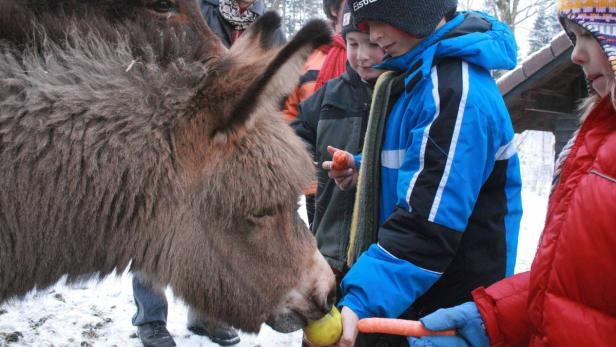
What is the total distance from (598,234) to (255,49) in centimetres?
162

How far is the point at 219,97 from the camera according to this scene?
2.04 meters

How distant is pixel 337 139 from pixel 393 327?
57.5 inches

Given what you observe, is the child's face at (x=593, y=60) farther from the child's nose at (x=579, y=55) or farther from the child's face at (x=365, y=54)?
the child's face at (x=365, y=54)

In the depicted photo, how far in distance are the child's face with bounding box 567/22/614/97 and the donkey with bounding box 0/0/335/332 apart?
0.98 m

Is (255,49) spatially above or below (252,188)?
above

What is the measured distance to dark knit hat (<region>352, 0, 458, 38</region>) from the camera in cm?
249

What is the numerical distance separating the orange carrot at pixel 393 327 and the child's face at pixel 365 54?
1.56m

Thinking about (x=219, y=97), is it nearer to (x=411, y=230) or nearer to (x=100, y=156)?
(x=100, y=156)

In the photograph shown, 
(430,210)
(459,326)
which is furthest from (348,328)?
(430,210)

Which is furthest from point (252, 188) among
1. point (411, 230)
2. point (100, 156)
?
point (411, 230)

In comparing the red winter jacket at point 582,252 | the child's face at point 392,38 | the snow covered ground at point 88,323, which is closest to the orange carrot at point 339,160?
the child's face at point 392,38

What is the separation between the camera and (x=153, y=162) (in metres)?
2.01

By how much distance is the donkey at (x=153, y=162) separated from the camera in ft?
6.16

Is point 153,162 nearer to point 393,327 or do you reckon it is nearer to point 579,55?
point 393,327
